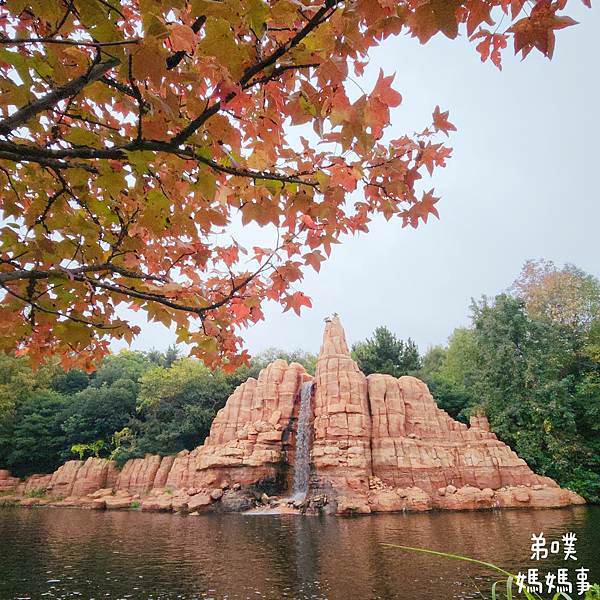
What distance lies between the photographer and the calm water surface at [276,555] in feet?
28.0

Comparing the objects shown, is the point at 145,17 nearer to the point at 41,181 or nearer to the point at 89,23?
the point at 89,23

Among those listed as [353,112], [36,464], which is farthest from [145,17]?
[36,464]

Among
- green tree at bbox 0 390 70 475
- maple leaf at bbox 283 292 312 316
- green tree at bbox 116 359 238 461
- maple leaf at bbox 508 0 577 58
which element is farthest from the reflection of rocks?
maple leaf at bbox 508 0 577 58

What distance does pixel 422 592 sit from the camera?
26.4 ft

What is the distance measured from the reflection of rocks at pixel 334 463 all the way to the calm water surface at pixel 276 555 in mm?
1925

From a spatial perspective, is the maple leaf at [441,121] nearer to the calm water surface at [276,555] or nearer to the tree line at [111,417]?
the calm water surface at [276,555]

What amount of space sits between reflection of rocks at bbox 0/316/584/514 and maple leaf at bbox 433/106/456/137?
1924cm

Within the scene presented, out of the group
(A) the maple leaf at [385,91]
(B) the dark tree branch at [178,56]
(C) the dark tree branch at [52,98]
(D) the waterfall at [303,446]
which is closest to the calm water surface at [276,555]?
(D) the waterfall at [303,446]

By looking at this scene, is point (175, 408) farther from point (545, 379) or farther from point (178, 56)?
point (178, 56)

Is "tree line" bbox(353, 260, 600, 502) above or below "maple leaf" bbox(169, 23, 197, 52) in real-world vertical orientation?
above

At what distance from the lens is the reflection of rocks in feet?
64.6

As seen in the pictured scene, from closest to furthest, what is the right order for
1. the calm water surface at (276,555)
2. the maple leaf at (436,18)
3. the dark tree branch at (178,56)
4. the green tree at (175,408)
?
the maple leaf at (436,18) → the dark tree branch at (178,56) → the calm water surface at (276,555) → the green tree at (175,408)

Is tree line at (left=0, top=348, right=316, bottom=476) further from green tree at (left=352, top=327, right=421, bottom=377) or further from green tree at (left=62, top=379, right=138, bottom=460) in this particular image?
green tree at (left=352, top=327, right=421, bottom=377)

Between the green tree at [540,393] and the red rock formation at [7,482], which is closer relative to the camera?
the green tree at [540,393]
